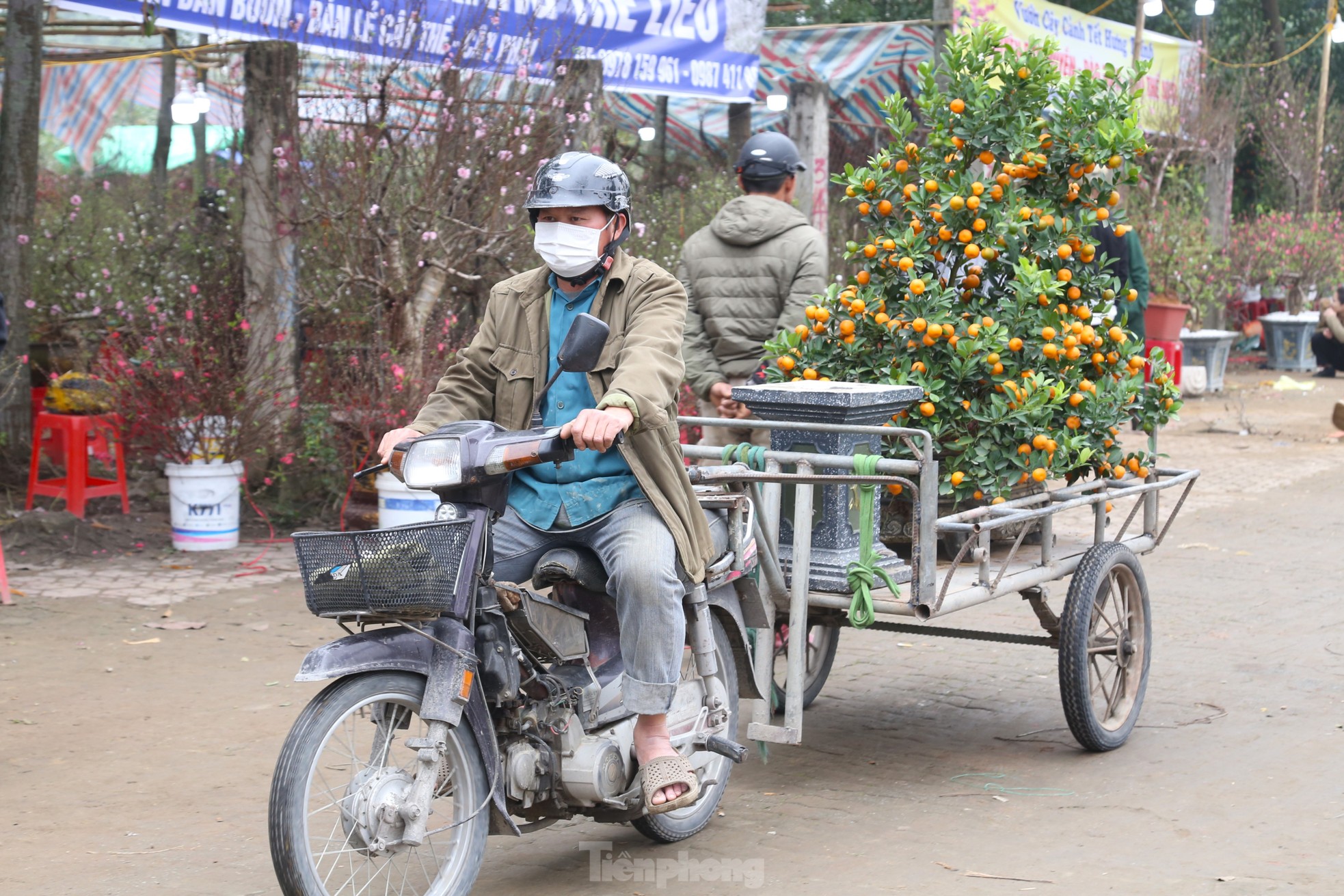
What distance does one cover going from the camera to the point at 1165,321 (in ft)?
49.8

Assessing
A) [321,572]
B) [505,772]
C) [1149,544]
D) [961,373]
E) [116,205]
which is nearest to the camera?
[321,572]

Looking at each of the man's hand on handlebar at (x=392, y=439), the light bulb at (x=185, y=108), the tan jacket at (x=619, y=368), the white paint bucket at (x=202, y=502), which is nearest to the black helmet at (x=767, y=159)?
the tan jacket at (x=619, y=368)

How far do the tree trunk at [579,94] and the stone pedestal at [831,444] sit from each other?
4472mm

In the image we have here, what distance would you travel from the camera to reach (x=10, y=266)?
851cm

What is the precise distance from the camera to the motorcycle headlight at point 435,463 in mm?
3404

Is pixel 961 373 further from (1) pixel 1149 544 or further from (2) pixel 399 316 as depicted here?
(2) pixel 399 316

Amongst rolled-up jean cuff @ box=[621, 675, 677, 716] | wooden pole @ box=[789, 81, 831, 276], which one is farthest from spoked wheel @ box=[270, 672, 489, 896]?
wooden pole @ box=[789, 81, 831, 276]

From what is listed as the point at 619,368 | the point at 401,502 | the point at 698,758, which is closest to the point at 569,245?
the point at 619,368

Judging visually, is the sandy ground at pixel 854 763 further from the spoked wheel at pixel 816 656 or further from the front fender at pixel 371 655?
the front fender at pixel 371 655

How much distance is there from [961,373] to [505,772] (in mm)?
2249

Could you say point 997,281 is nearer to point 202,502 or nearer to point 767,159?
point 767,159

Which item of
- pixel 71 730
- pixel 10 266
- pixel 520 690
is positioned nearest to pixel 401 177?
pixel 10 266

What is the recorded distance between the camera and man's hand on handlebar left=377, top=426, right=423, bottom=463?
361 centimetres

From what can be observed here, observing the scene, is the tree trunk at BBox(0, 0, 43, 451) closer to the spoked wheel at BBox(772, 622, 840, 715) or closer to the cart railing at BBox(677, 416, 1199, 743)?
the spoked wheel at BBox(772, 622, 840, 715)
